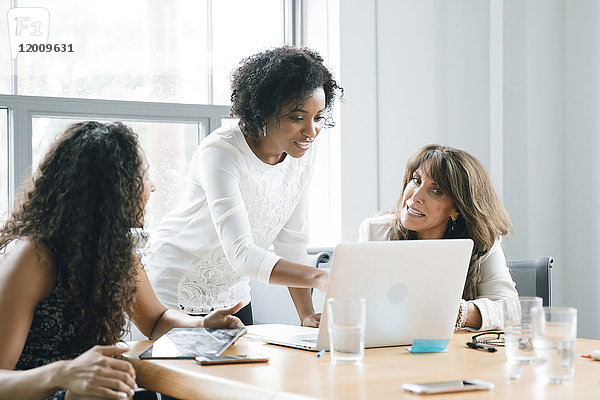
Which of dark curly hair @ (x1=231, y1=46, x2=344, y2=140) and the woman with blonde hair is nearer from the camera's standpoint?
dark curly hair @ (x1=231, y1=46, x2=344, y2=140)

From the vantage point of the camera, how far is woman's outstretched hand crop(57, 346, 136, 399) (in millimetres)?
1266

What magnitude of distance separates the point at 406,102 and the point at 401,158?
29 cm

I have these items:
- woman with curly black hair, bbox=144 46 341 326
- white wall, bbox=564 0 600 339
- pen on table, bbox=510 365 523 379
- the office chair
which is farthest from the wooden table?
white wall, bbox=564 0 600 339

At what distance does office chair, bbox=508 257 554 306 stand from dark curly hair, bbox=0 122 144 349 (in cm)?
140

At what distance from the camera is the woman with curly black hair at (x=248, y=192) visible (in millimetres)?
2043

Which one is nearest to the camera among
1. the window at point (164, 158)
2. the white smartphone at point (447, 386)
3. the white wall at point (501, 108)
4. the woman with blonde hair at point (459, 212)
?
the white smartphone at point (447, 386)

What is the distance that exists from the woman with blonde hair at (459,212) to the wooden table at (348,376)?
1.85 feet

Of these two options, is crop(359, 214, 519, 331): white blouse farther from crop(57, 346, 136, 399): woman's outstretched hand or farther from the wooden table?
crop(57, 346, 136, 399): woman's outstretched hand

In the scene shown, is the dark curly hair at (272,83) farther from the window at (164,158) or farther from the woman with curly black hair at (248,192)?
the window at (164,158)

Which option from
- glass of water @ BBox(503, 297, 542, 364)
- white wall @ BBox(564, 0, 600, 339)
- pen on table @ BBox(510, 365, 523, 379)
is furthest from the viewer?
white wall @ BBox(564, 0, 600, 339)

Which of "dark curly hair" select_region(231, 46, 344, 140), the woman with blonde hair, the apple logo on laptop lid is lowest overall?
the apple logo on laptop lid

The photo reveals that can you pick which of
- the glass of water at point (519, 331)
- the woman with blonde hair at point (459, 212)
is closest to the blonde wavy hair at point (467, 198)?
the woman with blonde hair at point (459, 212)

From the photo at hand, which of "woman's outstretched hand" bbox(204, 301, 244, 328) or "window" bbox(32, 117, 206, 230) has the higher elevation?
"window" bbox(32, 117, 206, 230)

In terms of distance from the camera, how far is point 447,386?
4.08ft
